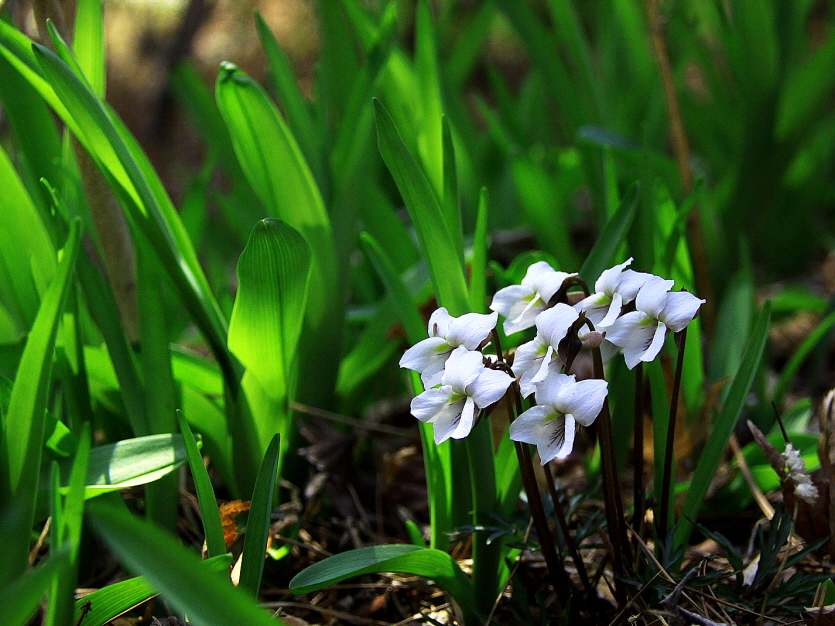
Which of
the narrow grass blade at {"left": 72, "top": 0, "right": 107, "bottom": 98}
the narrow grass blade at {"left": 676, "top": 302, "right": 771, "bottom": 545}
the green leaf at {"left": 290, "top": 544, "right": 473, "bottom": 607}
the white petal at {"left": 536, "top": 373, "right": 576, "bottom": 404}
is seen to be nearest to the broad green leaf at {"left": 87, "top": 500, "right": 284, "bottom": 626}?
the green leaf at {"left": 290, "top": 544, "right": 473, "bottom": 607}

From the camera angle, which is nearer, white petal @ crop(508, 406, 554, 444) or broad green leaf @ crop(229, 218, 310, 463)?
white petal @ crop(508, 406, 554, 444)

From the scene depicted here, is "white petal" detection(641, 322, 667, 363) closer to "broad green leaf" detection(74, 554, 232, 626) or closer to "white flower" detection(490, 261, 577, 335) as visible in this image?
"white flower" detection(490, 261, 577, 335)

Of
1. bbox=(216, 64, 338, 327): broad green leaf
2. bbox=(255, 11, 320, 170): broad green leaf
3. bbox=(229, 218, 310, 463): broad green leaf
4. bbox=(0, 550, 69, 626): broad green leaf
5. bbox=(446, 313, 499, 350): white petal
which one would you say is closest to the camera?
bbox=(0, 550, 69, 626): broad green leaf

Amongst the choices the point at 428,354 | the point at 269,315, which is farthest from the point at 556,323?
the point at 269,315

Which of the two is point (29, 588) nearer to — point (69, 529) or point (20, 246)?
point (69, 529)

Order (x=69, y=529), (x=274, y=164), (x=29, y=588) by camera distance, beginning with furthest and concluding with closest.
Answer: (x=274, y=164) < (x=69, y=529) < (x=29, y=588)

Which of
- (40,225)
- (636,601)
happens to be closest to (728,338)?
(636,601)
